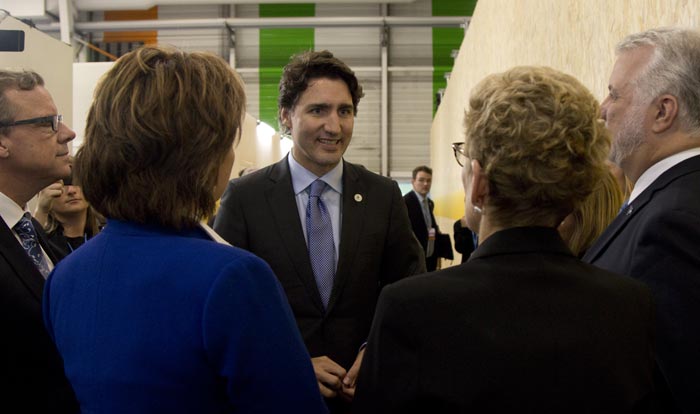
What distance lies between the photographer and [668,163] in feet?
5.07

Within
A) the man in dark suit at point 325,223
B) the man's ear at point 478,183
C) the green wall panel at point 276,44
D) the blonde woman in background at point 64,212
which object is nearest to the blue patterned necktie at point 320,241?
the man in dark suit at point 325,223

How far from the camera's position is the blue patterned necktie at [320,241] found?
201 cm

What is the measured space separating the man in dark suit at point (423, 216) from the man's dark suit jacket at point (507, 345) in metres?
5.36

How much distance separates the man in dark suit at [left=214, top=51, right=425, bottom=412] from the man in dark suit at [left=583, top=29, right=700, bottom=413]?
713 millimetres

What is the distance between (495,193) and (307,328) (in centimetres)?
103

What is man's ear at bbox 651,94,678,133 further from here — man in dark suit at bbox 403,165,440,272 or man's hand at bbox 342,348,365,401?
man in dark suit at bbox 403,165,440,272

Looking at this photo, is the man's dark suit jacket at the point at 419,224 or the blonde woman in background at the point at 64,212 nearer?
the blonde woman in background at the point at 64,212

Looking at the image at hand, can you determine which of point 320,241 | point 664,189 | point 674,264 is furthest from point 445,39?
point 674,264

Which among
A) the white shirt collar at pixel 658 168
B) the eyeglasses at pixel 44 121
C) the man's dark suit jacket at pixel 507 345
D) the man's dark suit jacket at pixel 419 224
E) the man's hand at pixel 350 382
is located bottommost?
the man's dark suit jacket at pixel 419 224

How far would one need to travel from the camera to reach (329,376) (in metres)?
1.80

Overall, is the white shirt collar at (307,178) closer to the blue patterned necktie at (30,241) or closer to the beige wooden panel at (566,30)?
the blue patterned necktie at (30,241)

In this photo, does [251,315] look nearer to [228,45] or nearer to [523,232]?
[523,232]

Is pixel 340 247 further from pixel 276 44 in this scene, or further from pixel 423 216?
pixel 276 44

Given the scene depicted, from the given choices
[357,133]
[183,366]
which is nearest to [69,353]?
[183,366]
